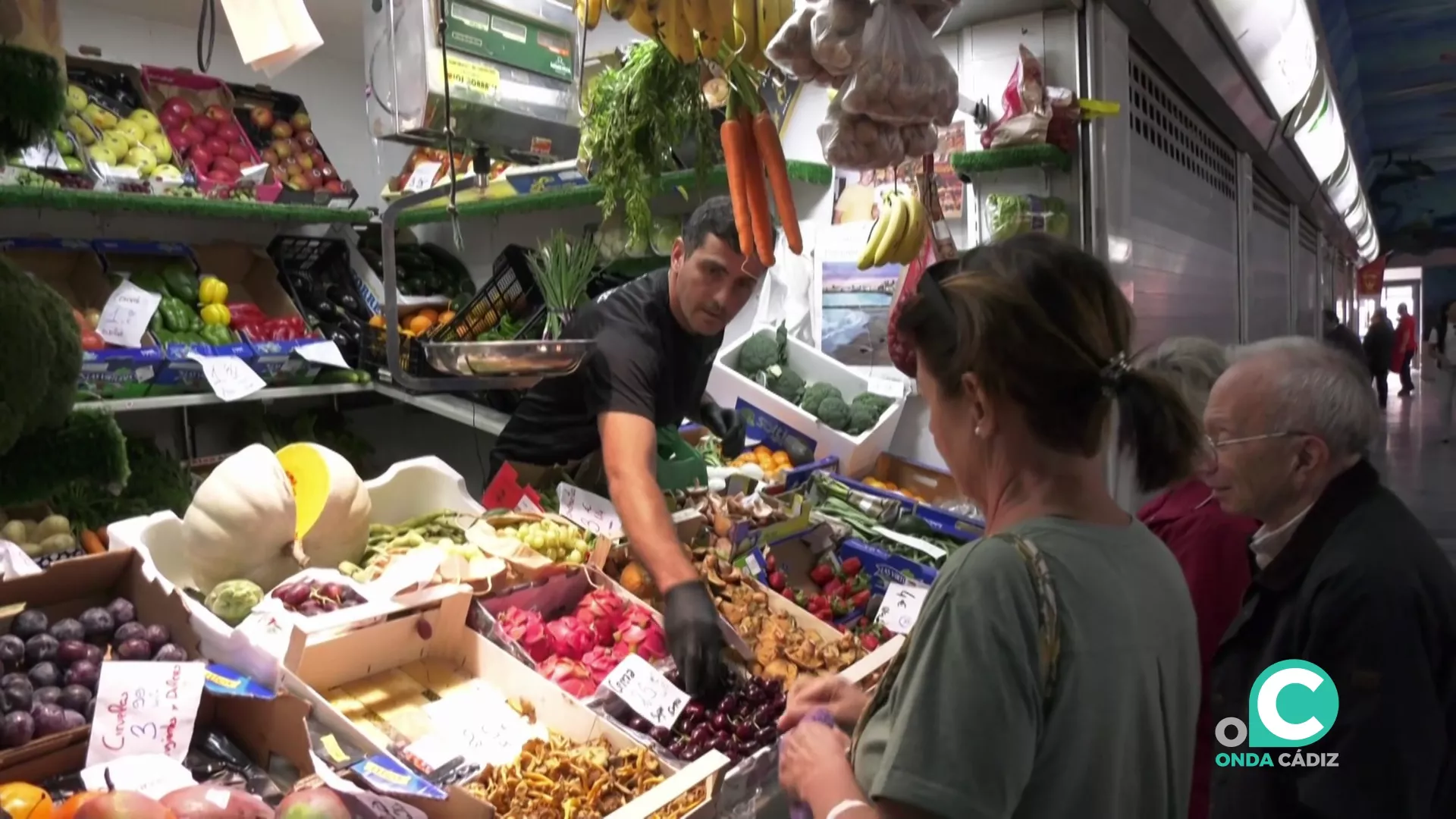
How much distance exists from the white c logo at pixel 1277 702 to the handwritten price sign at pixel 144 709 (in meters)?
1.97

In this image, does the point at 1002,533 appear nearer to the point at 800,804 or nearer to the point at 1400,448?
the point at 800,804

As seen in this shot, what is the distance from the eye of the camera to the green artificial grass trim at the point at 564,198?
11.5ft

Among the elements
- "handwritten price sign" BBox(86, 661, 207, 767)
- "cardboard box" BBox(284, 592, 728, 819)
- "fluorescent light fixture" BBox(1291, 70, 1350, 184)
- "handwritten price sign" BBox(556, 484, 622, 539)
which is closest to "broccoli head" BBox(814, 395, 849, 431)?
"handwritten price sign" BBox(556, 484, 622, 539)

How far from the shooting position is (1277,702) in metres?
1.88

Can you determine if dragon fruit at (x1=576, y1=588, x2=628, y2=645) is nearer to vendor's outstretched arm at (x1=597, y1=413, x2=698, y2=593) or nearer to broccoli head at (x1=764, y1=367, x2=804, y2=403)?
vendor's outstretched arm at (x1=597, y1=413, x2=698, y2=593)

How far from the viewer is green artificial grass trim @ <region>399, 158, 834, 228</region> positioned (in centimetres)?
350

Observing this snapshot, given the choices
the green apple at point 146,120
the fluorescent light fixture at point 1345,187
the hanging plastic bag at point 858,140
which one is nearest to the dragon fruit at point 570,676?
the hanging plastic bag at point 858,140

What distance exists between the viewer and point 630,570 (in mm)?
2266

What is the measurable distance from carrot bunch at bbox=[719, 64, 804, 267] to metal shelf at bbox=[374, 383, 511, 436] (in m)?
2.23

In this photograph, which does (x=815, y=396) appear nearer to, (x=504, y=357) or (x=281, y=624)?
(x=504, y=357)

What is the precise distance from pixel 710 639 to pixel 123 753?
3.32 feet

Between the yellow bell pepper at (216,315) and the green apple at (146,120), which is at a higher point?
the green apple at (146,120)

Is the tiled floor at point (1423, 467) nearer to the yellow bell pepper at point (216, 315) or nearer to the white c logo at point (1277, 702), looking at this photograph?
the white c logo at point (1277, 702)

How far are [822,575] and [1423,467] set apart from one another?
9.63 m
